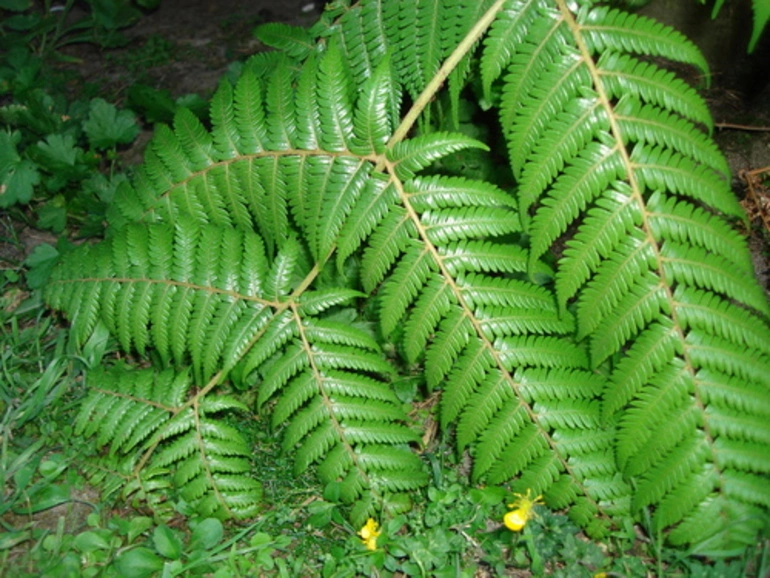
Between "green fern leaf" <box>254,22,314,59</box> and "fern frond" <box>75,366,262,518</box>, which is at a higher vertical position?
"green fern leaf" <box>254,22,314,59</box>

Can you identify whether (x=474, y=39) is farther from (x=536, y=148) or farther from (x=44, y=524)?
(x=44, y=524)

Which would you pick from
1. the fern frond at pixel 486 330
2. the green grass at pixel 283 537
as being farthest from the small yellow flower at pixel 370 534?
the fern frond at pixel 486 330

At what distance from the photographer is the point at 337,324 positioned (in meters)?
2.49

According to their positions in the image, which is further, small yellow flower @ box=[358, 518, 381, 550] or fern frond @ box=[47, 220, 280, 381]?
fern frond @ box=[47, 220, 280, 381]

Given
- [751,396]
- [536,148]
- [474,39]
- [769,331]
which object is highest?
[474,39]

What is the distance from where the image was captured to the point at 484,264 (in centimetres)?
228

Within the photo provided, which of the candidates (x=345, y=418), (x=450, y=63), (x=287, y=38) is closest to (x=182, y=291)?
(x=345, y=418)

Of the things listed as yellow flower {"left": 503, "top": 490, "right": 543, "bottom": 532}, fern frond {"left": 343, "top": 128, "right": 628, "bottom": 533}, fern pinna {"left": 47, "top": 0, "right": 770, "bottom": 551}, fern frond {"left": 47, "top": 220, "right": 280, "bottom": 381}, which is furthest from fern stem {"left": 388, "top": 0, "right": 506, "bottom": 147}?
yellow flower {"left": 503, "top": 490, "right": 543, "bottom": 532}

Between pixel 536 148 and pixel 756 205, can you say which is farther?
pixel 756 205

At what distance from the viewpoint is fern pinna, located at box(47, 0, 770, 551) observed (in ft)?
6.62

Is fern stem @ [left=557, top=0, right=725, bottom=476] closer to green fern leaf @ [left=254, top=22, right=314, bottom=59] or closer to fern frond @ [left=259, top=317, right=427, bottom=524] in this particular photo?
fern frond @ [left=259, top=317, right=427, bottom=524]

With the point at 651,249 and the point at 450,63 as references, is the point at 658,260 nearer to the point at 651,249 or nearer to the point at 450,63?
the point at 651,249

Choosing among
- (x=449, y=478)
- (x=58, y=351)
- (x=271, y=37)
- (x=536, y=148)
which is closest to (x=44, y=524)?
(x=58, y=351)

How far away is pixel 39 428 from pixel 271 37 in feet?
6.39
